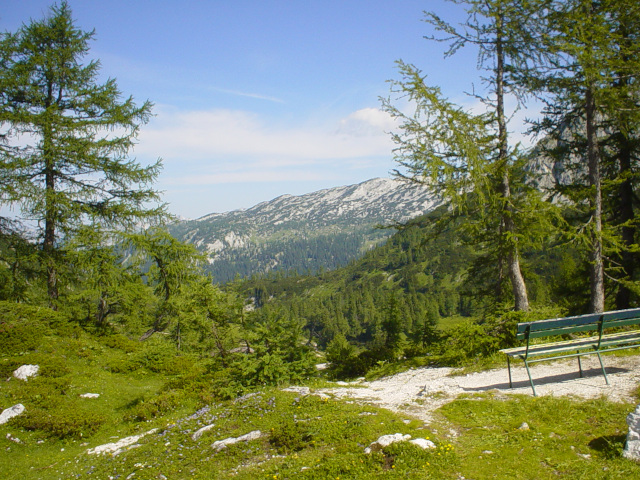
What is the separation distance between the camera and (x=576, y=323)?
758cm

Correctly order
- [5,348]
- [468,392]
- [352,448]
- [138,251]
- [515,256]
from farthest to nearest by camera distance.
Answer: [138,251] → [5,348] → [515,256] → [468,392] → [352,448]

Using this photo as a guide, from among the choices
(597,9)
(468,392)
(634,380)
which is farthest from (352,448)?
(597,9)

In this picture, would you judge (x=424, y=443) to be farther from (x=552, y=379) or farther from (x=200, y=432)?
(x=552, y=379)

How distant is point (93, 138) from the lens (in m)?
16.6

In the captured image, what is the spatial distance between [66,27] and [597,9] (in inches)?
801

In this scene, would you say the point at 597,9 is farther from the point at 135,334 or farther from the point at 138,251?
the point at 135,334

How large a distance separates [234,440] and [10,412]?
23.1 ft

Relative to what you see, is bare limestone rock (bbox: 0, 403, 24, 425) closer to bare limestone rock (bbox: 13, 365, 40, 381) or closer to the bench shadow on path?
bare limestone rock (bbox: 13, 365, 40, 381)

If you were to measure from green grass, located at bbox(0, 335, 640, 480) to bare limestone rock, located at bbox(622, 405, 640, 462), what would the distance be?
0.11 m

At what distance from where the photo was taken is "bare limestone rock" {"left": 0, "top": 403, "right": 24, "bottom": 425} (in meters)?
9.49

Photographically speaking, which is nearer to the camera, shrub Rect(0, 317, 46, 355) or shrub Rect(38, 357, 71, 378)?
shrub Rect(38, 357, 71, 378)

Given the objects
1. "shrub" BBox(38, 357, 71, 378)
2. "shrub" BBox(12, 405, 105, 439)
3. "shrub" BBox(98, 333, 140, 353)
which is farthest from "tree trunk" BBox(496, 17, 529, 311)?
"shrub" BBox(98, 333, 140, 353)

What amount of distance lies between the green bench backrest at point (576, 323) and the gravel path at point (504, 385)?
109 centimetres

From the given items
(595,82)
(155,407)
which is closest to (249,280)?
(155,407)
